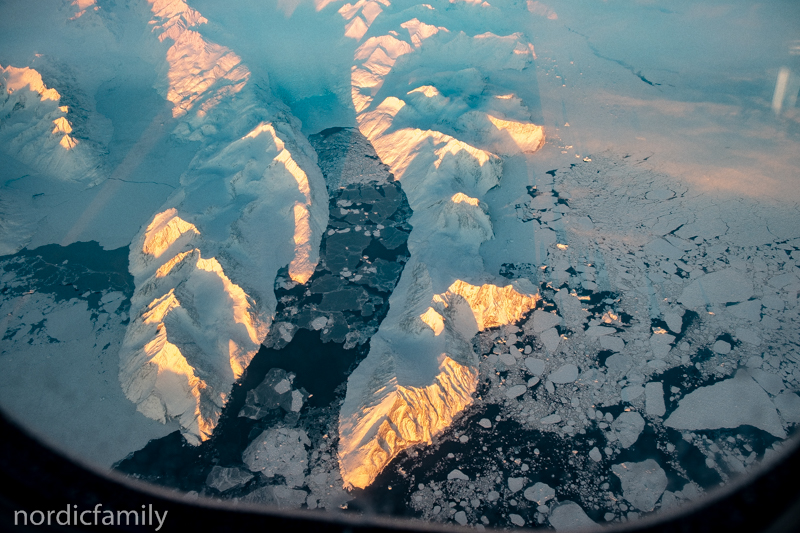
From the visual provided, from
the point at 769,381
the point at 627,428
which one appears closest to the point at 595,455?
the point at 627,428

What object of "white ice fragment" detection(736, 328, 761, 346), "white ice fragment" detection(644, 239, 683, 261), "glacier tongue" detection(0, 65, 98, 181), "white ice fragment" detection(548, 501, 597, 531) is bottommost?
"white ice fragment" detection(548, 501, 597, 531)

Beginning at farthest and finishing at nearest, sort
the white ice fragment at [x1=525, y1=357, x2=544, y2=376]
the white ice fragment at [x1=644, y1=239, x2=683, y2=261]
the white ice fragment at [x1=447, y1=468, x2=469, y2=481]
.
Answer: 1. the white ice fragment at [x1=644, y1=239, x2=683, y2=261]
2. the white ice fragment at [x1=525, y1=357, x2=544, y2=376]
3. the white ice fragment at [x1=447, y1=468, x2=469, y2=481]

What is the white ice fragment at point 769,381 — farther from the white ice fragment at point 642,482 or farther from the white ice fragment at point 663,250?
the white ice fragment at point 663,250

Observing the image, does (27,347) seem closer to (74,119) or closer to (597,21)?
(74,119)

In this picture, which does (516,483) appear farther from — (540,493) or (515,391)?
(515,391)

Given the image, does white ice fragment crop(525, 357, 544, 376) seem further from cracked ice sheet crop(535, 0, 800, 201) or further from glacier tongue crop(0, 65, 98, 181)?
glacier tongue crop(0, 65, 98, 181)

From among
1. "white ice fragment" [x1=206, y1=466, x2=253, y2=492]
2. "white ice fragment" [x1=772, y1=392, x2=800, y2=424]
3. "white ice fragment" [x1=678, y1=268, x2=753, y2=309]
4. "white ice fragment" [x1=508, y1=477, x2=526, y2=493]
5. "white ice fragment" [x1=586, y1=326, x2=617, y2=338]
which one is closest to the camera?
"white ice fragment" [x1=508, y1=477, x2=526, y2=493]

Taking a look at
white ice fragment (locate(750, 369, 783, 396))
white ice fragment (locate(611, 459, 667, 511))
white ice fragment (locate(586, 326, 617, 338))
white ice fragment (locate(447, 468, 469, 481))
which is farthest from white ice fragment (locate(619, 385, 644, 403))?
white ice fragment (locate(447, 468, 469, 481))

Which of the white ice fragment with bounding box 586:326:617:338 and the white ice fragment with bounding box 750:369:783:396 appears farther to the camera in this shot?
the white ice fragment with bounding box 586:326:617:338
